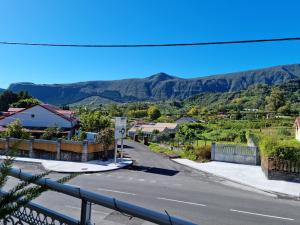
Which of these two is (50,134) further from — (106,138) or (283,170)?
(283,170)

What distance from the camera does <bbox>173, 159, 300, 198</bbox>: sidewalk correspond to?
60.2ft

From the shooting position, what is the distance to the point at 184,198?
50.7 feet

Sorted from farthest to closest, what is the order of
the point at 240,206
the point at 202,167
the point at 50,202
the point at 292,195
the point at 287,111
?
the point at 287,111
the point at 202,167
the point at 292,195
the point at 240,206
the point at 50,202

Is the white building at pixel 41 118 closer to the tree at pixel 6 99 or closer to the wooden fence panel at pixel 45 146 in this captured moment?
the wooden fence panel at pixel 45 146

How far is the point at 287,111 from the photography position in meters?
102

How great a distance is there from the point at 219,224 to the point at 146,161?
16.4m

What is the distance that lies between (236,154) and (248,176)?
19.1ft

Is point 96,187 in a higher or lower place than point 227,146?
lower

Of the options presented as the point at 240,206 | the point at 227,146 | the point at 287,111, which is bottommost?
the point at 240,206

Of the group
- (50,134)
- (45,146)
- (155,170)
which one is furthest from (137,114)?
(155,170)

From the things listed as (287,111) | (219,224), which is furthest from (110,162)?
(287,111)

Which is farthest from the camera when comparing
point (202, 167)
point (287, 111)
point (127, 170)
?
point (287, 111)

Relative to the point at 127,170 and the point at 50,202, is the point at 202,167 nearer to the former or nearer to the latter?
the point at 127,170

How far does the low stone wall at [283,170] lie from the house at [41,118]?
88.2 ft
